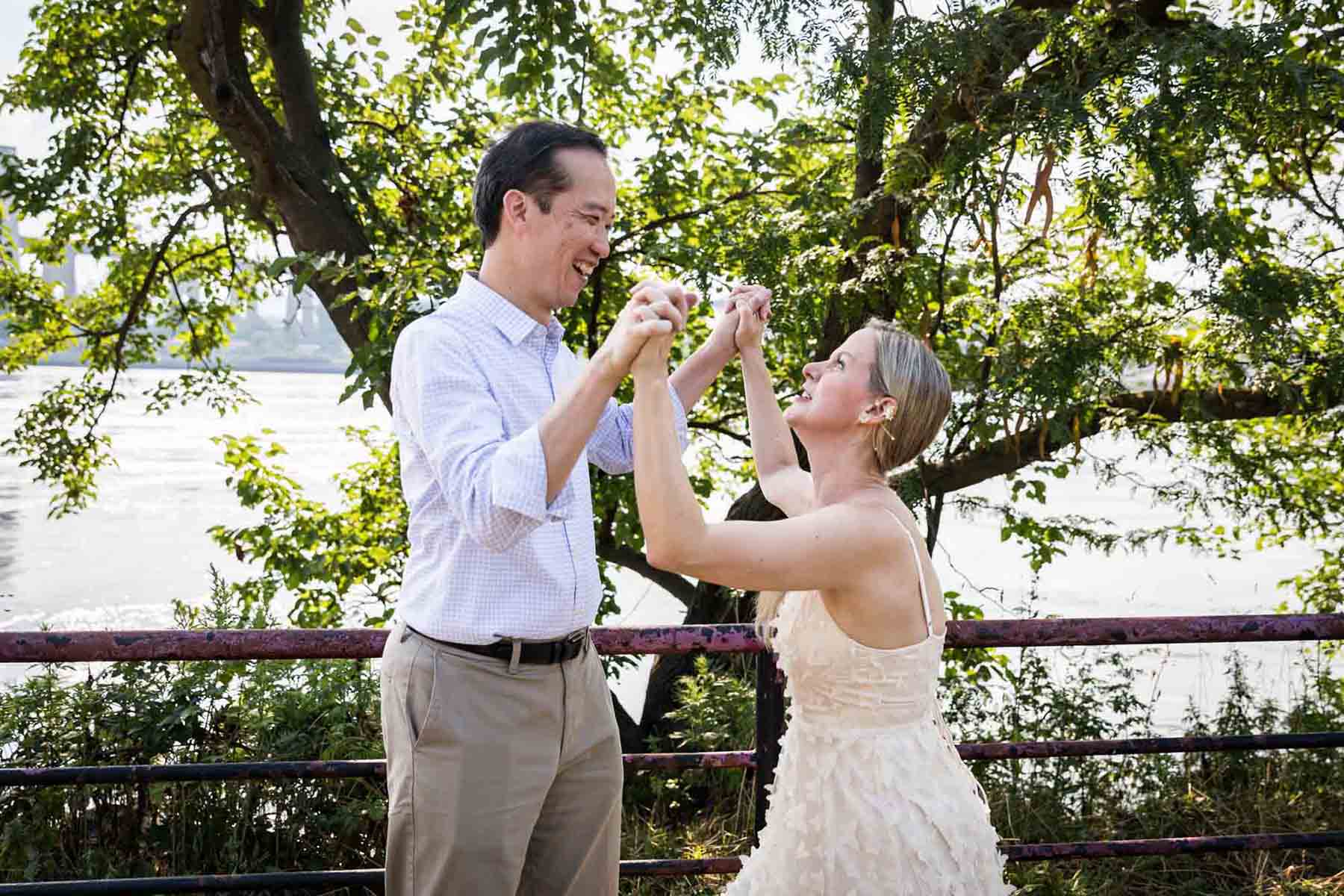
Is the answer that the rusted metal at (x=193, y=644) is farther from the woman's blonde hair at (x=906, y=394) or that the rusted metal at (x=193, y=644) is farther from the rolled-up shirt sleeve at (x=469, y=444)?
the woman's blonde hair at (x=906, y=394)

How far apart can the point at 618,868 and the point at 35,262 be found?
27.5 feet

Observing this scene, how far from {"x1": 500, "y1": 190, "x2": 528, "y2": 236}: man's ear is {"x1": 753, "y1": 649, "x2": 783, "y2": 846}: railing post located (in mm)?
1063

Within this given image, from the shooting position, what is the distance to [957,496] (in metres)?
6.35

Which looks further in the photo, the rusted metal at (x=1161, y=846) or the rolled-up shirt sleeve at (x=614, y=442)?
the rusted metal at (x=1161, y=846)

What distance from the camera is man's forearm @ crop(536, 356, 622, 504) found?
5.42 ft

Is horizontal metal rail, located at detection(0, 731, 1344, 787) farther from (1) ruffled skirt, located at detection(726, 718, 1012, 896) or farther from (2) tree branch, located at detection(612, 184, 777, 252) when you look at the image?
(2) tree branch, located at detection(612, 184, 777, 252)

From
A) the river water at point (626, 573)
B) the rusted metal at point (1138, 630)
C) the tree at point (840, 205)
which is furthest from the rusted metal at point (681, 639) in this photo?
the river water at point (626, 573)

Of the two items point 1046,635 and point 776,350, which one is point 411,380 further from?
point 776,350

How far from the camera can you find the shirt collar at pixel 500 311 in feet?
6.58

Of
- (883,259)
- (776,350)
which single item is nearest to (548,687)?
(883,259)

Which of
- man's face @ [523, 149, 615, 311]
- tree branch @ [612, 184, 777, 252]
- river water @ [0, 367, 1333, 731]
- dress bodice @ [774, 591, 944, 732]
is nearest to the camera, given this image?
man's face @ [523, 149, 615, 311]

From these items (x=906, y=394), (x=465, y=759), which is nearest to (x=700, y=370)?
(x=906, y=394)

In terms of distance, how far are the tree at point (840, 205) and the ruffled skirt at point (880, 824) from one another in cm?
219

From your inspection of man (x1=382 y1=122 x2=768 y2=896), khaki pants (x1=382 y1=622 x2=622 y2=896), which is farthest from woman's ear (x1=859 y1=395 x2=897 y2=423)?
khaki pants (x1=382 y1=622 x2=622 y2=896)
